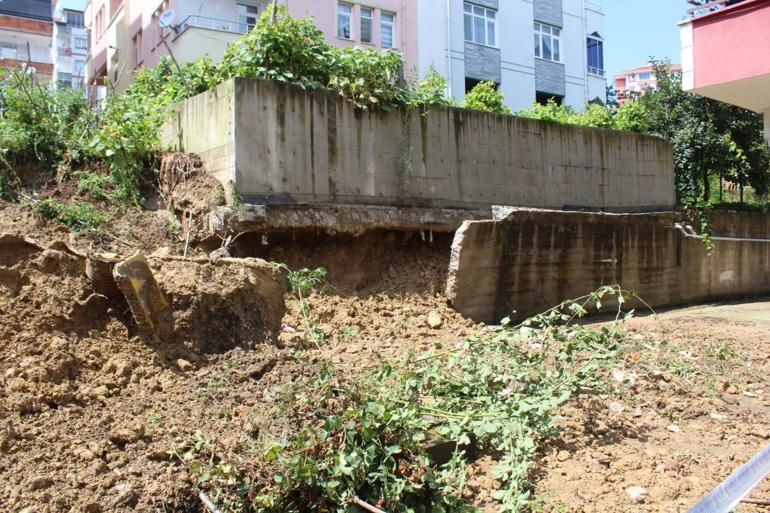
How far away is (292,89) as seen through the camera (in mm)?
8406

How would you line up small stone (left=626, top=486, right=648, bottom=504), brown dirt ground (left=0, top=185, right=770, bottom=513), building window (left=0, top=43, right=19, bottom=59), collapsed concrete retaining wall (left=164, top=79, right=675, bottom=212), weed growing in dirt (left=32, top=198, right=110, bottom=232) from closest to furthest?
brown dirt ground (left=0, top=185, right=770, bottom=513) → small stone (left=626, top=486, right=648, bottom=504) → weed growing in dirt (left=32, top=198, right=110, bottom=232) → collapsed concrete retaining wall (left=164, top=79, right=675, bottom=212) → building window (left=0, top=43, right=19, bottom=59)

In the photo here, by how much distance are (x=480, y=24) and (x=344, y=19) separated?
15.9 feet

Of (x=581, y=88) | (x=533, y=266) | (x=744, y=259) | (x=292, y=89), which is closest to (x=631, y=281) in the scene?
(x=533, y=266)

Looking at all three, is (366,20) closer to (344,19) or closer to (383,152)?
(344,19)

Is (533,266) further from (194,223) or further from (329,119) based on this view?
(194,223)

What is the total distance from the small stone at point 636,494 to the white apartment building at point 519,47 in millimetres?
18028

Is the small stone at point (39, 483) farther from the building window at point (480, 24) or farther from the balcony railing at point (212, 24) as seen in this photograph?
the building window at point (480, 24)

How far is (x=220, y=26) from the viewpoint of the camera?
1870 cm

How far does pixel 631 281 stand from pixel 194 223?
7.60m

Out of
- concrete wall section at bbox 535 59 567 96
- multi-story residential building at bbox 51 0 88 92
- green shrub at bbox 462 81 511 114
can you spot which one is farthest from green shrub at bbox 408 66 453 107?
multi-story residential building at bbox 51 0 88 92

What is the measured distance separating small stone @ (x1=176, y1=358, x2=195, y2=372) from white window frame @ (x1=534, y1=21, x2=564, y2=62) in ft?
71.8

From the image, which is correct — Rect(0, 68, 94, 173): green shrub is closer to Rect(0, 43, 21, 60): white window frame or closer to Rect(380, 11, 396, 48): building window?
Rect(380, 11, 396, 48): building window

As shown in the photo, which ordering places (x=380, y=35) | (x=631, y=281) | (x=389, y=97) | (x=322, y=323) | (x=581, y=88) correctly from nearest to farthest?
(x=322, y=323) → (x=389, y=97) → (x=631, y=281) → (x=380, y=35) → (x=581, y=88)

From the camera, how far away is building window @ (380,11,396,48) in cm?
2123
